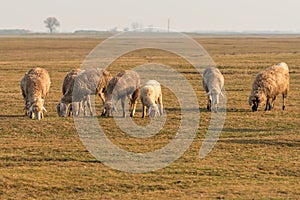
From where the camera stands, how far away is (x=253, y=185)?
502 inches

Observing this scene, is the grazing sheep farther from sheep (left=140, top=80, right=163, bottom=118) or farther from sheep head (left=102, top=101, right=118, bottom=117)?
sheep (left=140, top=80, right=163, bottom=118)

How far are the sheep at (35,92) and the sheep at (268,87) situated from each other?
29.8 ft

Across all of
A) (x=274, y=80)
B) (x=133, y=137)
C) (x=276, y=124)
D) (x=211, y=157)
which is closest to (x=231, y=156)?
(x=211, y=157)

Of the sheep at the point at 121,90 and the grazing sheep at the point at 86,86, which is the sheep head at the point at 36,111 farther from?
the sheep at the point at 121,90

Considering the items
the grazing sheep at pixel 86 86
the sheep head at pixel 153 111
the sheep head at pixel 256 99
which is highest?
the grazing sheep at pixel 86 86

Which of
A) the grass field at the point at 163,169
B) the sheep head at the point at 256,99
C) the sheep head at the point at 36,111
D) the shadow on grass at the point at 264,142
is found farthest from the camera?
the sheep head at the point at 256,99

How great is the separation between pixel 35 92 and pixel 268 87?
33.3 ft

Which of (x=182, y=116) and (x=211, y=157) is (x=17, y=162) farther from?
(x=182, y=116)

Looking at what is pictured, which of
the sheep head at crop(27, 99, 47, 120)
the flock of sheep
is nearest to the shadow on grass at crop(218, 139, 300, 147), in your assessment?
the flock of sheep

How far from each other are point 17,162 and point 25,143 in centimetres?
222

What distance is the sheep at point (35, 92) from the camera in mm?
20234

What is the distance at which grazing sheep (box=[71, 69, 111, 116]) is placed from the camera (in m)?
20.6

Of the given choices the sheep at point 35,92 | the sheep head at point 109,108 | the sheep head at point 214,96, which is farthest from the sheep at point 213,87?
the sheep at point 35,92

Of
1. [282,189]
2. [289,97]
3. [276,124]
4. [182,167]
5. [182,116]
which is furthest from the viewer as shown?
[289,97]
